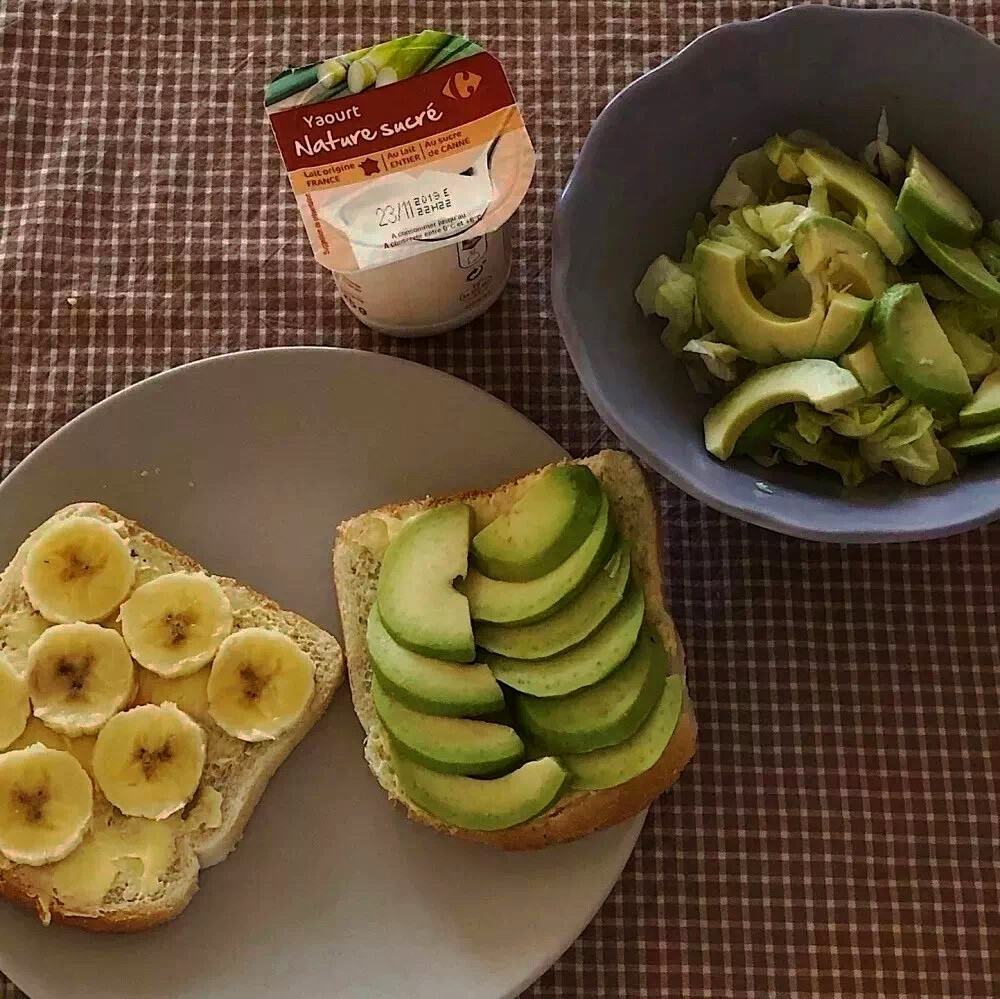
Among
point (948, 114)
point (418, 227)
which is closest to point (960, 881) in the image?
point (948, 114)

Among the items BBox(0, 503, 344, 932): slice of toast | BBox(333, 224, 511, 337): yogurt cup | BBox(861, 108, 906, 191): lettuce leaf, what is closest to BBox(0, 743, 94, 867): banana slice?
BBox(0, 503, 344, 932): slice of toast

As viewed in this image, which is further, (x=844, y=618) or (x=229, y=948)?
(x=844, y=618)

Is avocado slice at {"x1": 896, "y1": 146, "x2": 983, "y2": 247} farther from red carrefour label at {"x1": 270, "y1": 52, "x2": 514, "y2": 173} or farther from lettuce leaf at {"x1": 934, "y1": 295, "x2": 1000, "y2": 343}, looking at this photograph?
red carrefour label at {"x1": 270, "y1": 52, "x2": 514, "y2": 173}

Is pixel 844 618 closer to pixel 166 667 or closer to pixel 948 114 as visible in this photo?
pixel 948 114

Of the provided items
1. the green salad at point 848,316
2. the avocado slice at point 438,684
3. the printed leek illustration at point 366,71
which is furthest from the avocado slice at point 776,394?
the printed leek illustration at point 366,71

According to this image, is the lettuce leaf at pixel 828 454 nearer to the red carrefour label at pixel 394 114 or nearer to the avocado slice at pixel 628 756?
the avocado slice at pixel 628 756

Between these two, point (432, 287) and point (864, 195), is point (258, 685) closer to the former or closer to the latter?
point (432, 287)
